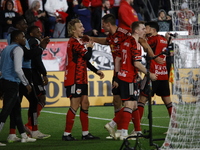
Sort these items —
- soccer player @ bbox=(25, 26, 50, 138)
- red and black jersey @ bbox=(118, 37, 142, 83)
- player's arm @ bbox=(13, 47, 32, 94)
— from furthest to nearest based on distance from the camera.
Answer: soccer player @ bbox=(25, 26, 50, 138), red and black jersey @ bbox=(118, 37, 142, 83), player's arm @ bbox=(13, 47, 32, 94)

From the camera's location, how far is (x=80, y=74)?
782cm

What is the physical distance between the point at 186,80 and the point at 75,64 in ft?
6.59

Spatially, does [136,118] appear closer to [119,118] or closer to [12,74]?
[119,118]

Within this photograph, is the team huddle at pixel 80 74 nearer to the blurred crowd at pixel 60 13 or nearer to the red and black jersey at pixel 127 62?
the red and black jersey at pixel 127 62

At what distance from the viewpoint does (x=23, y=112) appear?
12.2 meters

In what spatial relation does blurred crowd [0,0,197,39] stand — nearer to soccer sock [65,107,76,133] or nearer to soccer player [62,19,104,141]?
soccer player [62,19,104,141]

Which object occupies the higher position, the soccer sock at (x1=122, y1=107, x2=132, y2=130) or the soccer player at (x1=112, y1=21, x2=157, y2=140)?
the soccer player at (x1=112, y1=21, x2=157, y2=140)

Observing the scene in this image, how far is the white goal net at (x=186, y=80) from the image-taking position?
6527 millimetres

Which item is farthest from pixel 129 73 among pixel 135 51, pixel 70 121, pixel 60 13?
pixel 60 13

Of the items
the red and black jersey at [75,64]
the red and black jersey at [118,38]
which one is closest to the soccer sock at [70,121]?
the red and black jersey at [75,64]

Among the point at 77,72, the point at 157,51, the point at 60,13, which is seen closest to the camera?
the point at 77,72

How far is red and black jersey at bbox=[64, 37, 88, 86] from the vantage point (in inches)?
306

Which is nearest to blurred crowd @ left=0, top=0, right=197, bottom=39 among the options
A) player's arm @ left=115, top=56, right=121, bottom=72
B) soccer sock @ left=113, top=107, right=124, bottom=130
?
player's arm @ left=115, top=56, right=121, bottom=72

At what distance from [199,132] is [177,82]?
94 centimetres
